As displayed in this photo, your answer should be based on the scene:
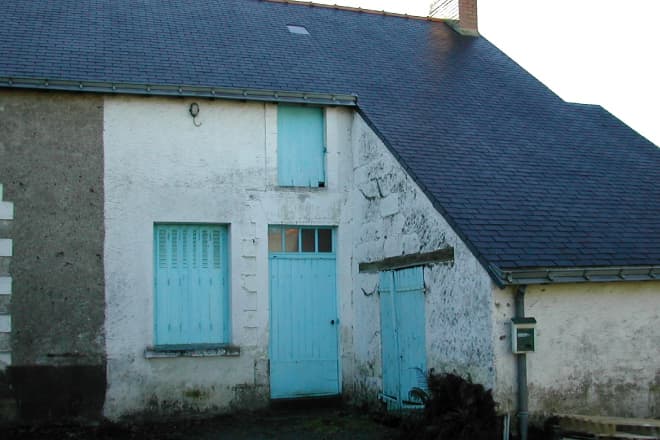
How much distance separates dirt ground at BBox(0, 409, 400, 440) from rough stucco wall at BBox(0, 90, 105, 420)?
0.77m

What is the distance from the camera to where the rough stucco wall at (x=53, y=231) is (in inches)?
423

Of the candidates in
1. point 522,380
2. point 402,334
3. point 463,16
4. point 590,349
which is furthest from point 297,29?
point 522,380

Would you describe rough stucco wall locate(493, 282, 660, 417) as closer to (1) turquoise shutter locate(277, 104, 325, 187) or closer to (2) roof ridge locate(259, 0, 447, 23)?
(1) turquoise shutter locate(277, 104, 325, 187)

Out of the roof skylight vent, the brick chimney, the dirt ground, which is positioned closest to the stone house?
the dirt ground

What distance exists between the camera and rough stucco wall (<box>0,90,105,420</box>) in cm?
1073

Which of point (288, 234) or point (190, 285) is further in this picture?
point (288, 234)

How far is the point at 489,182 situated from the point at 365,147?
7.85ft

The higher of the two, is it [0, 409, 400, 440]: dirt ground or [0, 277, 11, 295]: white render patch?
[0, 277, 11, 295]: white render patch

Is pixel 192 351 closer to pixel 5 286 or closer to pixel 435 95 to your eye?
pixel 5 286

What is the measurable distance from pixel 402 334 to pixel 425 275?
3.71ft

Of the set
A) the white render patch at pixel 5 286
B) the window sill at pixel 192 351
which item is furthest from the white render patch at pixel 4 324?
the window sill at pixel 192 351

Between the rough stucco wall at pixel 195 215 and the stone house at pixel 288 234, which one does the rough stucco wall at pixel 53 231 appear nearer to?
the stone house at pixel 288 234

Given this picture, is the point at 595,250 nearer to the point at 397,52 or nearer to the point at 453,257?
the point at 453,257

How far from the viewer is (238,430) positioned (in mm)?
10688
